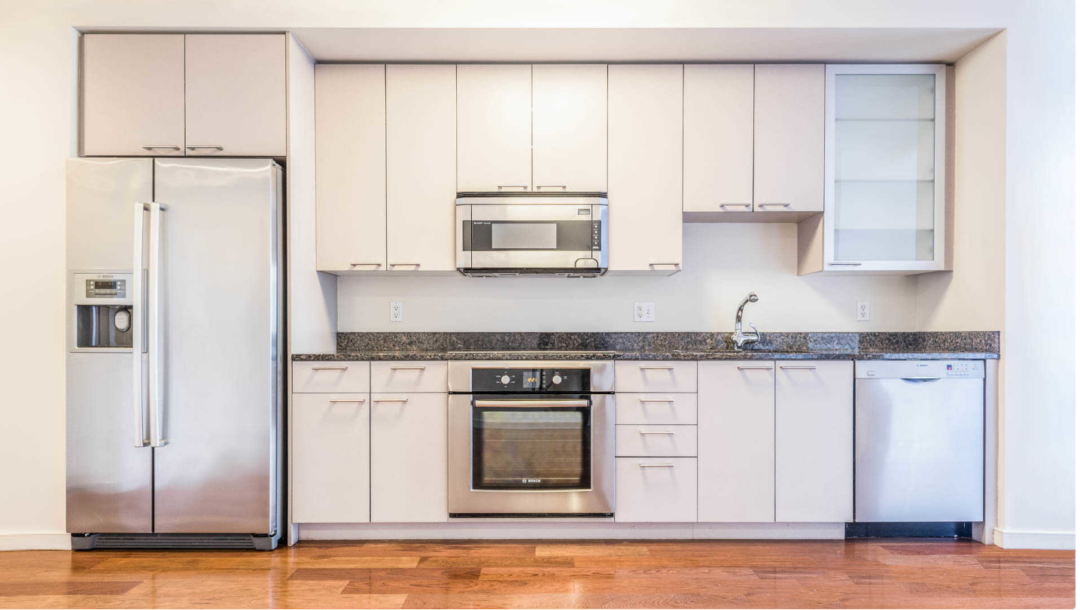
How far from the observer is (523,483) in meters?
2.55

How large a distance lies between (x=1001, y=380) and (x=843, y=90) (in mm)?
1479

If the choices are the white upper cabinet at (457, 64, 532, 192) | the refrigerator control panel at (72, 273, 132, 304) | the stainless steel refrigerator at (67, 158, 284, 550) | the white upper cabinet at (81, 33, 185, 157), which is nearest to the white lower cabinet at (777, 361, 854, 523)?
the white upper cabinet at (457, 64, 532, 192)

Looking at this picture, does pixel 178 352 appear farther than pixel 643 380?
No

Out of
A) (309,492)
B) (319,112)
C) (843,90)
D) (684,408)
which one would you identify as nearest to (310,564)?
(309,492)

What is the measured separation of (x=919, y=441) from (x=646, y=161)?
5.64ft

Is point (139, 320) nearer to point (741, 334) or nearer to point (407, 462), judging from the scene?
point (407, 462)

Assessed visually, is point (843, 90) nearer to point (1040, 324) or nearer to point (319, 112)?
point (1040, 324)

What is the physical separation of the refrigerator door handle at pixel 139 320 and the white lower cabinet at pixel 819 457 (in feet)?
8.65

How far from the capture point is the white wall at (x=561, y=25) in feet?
→ 8.09

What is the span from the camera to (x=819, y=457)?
100 inches

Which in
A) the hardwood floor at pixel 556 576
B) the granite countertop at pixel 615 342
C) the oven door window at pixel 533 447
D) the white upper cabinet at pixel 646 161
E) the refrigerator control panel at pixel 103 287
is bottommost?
the hardwood floor at pixel 556 576

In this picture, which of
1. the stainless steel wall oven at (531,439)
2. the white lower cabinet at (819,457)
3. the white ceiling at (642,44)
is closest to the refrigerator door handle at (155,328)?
the white ceiling at (642,44)

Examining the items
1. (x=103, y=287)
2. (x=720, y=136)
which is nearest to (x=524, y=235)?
(x=720, y=136)

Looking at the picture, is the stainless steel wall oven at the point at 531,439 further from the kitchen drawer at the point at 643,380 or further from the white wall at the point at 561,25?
the white wall at the point at 561,25
